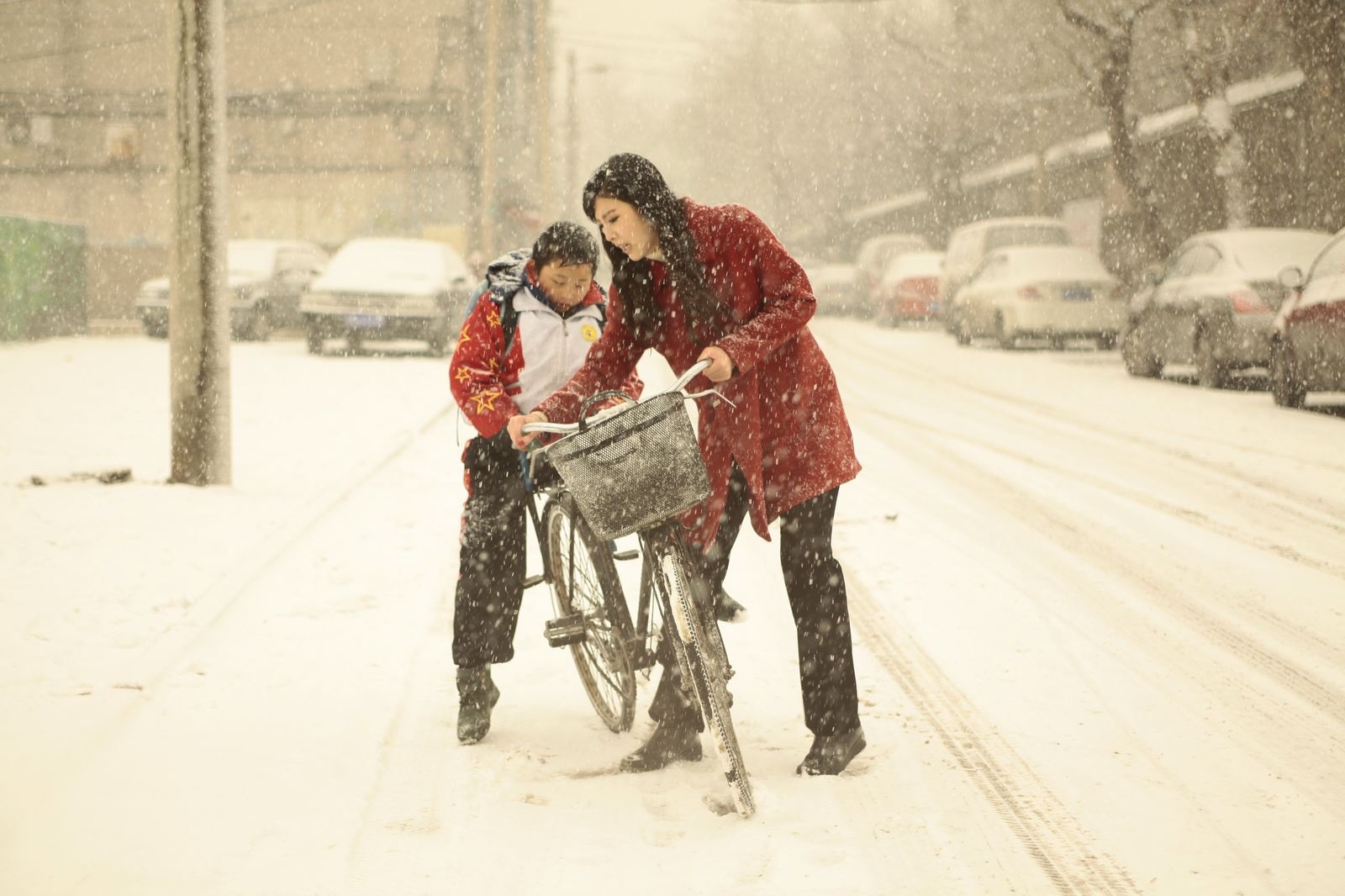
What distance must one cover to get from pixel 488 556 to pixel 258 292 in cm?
2150

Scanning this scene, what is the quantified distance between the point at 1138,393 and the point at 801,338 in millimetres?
12203

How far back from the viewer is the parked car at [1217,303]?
1505 centimetres

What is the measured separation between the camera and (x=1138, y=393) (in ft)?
50.6

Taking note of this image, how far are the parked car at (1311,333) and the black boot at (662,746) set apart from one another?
993cm

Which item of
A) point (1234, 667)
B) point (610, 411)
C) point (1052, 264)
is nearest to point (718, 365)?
point (610, 411)

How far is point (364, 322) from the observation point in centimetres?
2106

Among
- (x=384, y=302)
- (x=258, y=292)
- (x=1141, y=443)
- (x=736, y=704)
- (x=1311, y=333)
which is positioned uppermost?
(x=258, y=292)

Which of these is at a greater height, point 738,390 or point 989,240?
point 989,240

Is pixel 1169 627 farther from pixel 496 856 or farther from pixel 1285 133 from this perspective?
pixel 1285 133

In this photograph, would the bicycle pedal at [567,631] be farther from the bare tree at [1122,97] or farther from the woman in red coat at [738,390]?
the bare tree at [1122,97]

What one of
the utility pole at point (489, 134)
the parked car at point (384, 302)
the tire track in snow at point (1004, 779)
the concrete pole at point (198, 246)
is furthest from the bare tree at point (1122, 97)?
the tire track in snow at point (1004, 779)

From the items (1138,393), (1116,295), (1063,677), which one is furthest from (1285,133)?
(1063,677)

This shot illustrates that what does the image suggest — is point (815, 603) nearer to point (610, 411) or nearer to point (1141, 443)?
point (610, 411)

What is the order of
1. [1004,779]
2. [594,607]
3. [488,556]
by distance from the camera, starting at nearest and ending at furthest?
[1004,779]
[594,607]
[488,556]
